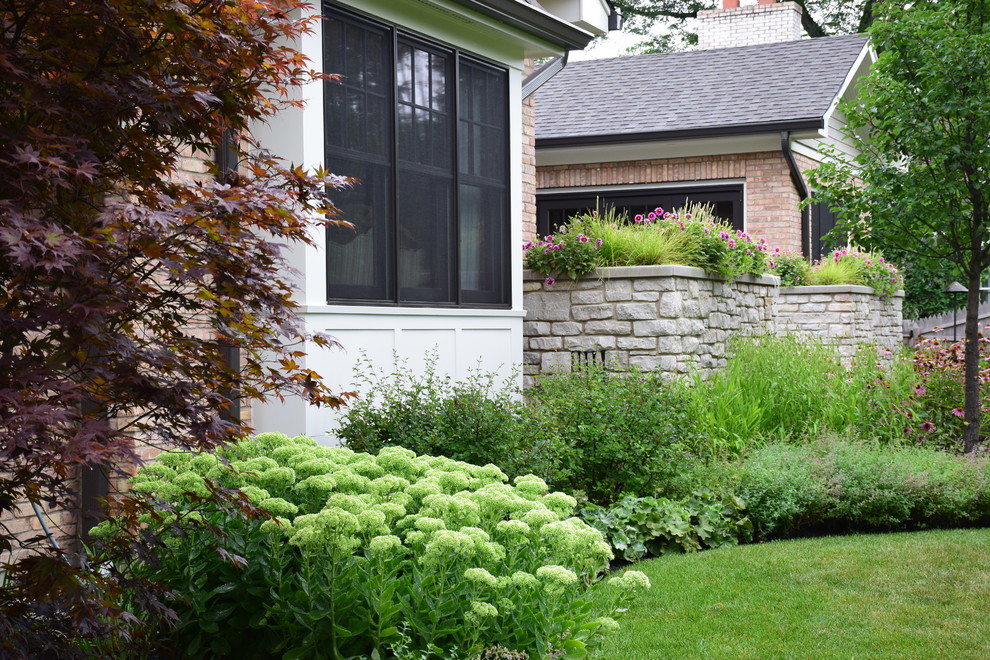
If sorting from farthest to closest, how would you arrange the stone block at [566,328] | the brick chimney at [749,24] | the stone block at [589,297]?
the brick chimney at [749,24] < the stone block at [566,328] < the stone block at [589,297]

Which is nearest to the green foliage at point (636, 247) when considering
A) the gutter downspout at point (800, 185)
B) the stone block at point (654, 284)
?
the stone block at point (654, 284)

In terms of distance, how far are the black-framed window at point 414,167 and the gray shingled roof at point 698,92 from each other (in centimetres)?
644

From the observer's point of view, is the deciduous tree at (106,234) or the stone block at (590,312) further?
the stone block at (590,312)

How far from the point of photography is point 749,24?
18.6 metres

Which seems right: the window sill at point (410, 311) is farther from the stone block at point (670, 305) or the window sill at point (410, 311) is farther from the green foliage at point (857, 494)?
the green foliage at point (857, 494)

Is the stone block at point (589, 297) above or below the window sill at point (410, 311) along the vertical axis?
above

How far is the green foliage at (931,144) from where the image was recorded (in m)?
8.17

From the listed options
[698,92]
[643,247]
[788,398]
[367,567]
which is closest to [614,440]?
[788,398]

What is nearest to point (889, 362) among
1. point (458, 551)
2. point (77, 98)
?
point (458, 551)

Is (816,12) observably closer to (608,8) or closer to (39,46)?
(608,8)

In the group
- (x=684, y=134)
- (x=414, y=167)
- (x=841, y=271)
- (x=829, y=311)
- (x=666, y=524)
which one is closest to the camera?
(x=666, y=524)

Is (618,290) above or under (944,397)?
above

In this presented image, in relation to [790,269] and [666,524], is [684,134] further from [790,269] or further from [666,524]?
[666,524]

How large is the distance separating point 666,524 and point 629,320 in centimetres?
311
